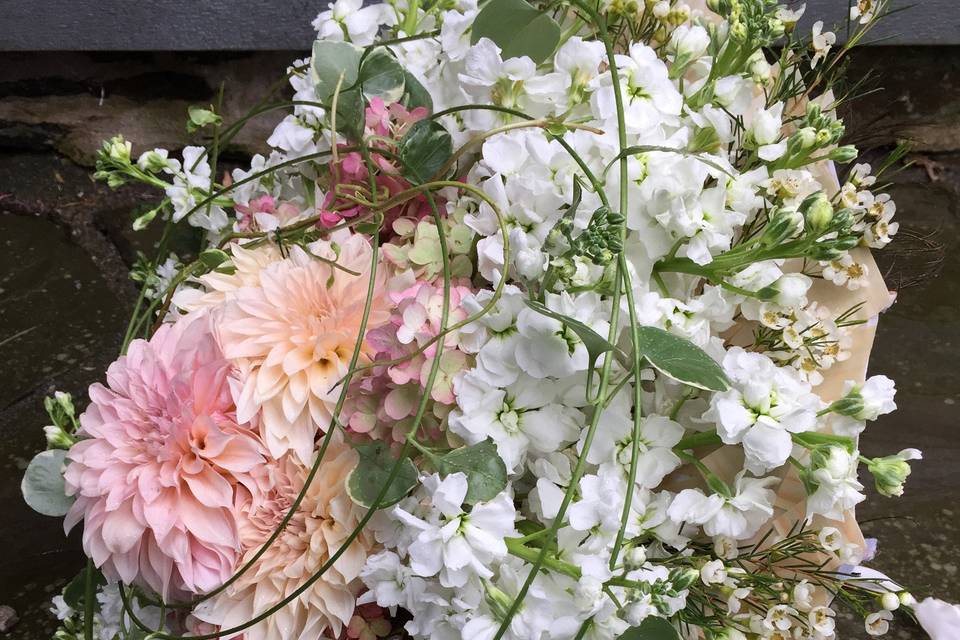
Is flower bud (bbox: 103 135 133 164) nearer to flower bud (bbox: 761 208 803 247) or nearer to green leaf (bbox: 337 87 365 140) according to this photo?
green leaf (bbox: 337 87 365 140)

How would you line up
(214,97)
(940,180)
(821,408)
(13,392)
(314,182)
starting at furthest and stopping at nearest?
(214,97), (940,180), (13,392), (314,182), (821,408)

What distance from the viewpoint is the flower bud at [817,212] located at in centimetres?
43

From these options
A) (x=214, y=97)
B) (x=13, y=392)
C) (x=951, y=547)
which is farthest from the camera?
(x=214, y=97)

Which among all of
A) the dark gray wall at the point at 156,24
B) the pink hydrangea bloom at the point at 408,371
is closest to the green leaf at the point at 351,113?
the pink hydrangea bloom at the point at 408,371

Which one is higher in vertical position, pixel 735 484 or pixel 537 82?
pixel 537 82

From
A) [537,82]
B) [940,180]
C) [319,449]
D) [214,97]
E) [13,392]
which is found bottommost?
[13,392]

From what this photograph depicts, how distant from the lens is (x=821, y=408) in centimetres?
44

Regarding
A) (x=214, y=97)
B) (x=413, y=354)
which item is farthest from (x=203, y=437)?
(x=214, y=97)

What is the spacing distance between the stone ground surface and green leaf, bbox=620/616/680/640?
348mm

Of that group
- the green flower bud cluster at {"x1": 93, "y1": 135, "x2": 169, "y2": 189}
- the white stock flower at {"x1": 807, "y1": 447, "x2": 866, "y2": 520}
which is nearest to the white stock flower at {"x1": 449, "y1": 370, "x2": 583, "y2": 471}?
the white stock flower at {"x1": 807, "y1": 447, "x2": 866, "y2": 520}

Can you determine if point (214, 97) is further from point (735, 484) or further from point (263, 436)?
point (735, 484)

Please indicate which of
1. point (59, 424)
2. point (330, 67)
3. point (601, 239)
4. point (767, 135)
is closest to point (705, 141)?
point (767, 135)

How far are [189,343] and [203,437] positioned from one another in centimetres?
6

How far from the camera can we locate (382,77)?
21.8 inches
